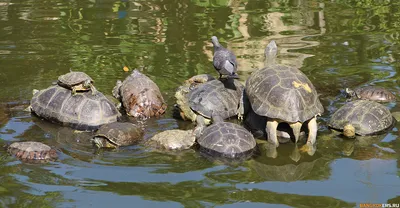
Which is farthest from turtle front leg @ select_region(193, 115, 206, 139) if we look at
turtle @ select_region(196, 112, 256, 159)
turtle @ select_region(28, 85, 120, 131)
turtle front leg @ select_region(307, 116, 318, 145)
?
turtle front leg @ select_region(307, 116, 318, 145)

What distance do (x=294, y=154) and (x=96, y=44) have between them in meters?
5.97

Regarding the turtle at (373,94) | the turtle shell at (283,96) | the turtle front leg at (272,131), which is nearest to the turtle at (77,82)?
the turtle shell at (283,96)

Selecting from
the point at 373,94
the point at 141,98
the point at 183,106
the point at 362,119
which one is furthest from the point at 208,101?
the point at 373,94

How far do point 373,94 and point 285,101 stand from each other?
2202 mm

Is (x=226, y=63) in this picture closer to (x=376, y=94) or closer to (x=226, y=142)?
(x=226, y=142)

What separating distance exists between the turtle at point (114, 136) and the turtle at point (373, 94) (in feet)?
11.4

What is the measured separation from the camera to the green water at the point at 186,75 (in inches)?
249

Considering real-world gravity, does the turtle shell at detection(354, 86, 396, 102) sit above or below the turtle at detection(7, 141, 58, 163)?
below

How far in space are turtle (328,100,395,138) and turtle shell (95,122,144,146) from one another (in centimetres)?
259

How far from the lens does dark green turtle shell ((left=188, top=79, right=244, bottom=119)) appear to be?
8.38 m

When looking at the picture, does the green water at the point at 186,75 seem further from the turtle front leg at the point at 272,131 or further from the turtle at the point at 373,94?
the turtle at the point at 373,94

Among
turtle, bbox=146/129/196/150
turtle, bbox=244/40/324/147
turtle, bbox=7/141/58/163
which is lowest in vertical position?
turtle, bbox=146/129/196/150

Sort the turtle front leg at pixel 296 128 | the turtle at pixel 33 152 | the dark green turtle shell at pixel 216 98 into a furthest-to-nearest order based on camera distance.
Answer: the dark green turtle shell at pixel 216 98
the turtle front leg at pixel 296 128
the turtle at pixel 33 152

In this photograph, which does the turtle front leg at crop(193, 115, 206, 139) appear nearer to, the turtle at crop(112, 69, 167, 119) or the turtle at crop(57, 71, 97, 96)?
the turtle at crop(112, 69, 167, 119)
